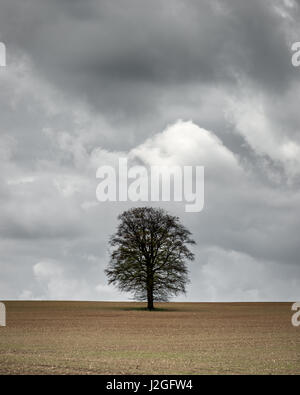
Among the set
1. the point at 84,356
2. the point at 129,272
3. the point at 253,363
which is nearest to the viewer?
the point at 253,363

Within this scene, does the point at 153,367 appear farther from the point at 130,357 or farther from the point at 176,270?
the point at 176,270

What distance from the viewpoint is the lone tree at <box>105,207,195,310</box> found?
7269 centimetres

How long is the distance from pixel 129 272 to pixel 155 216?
8657 millimetres

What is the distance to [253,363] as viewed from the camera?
23.3m

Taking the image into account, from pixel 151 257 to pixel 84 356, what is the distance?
49.4 metres

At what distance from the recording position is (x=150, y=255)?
74375 mm

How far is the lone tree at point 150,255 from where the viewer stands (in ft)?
238

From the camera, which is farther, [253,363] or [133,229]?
[133,229]

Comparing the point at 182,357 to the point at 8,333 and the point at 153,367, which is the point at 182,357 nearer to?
the point at 153,367
